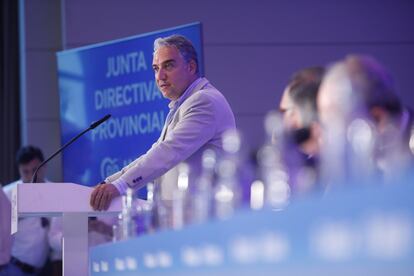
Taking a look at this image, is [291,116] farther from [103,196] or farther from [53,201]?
[53,201]

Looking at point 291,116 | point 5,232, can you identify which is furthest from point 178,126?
point 291,116

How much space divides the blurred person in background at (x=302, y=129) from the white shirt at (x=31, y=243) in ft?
12.4

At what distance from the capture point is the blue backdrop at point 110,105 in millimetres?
5332

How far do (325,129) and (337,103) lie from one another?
3.1 inches

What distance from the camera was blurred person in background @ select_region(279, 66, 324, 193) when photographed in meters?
1.67

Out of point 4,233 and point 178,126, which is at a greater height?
point 178,126

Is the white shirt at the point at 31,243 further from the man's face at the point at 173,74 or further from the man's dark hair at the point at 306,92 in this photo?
the man's dark hair at the point at 306,92

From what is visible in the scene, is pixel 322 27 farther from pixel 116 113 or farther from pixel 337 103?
pixel 337 103

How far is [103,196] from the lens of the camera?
3.36 m

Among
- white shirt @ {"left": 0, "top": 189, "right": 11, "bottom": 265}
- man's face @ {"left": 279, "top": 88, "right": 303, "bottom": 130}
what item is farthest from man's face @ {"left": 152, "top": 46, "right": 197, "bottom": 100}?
man's face @ {"left": 279, "top": 88, "right": 303, "bottom": 130}

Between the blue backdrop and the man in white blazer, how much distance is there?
1352 millimetres

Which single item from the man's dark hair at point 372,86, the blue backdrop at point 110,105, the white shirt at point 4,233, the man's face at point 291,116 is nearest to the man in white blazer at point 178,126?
the white shirt at point 4,233

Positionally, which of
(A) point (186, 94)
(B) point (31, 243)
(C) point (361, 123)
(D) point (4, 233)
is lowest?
(B) point (31, 243)

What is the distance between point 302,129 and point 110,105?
3.64m
